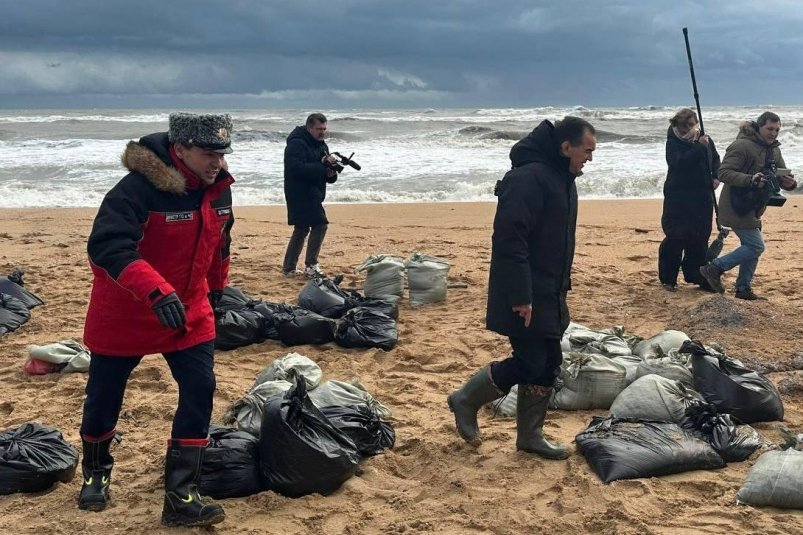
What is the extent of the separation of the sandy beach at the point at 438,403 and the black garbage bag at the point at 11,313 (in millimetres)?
116

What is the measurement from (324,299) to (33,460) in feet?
10.9

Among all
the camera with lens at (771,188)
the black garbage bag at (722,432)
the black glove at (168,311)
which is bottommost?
the black garbage bag at (722,432)

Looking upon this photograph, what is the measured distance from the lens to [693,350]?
4660mm

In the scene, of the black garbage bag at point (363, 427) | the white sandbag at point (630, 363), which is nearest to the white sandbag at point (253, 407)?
the black garbage bag at point (363, 427)

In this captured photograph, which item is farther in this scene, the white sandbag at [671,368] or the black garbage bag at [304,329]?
the black garbage bag at [304,329]

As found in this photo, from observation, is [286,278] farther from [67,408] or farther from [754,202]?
[754,202]

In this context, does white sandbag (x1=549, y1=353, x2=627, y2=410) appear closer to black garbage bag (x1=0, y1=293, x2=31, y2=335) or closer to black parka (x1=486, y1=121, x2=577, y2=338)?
black parka (x1=486, y1=121, x2=577, y2=338)

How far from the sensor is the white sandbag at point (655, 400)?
Answer: 4266mm

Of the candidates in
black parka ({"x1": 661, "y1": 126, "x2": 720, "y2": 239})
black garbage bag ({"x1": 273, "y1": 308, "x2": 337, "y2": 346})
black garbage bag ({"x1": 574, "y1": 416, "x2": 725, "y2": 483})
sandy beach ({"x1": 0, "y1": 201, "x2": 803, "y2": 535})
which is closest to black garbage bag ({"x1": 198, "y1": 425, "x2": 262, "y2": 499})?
sandy beach ({"x1": 0, "y1": 201, "x2": 803, "y2": 535})

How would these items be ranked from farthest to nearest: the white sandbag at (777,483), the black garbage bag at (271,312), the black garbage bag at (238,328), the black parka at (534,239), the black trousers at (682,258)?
1. the black trousers at (682,258)
2. the black garbage bag at (271,312)
3. the black garbage bag at (238,328)
4. the black parka at (534,239)
5. the white sandbag at (777,483)

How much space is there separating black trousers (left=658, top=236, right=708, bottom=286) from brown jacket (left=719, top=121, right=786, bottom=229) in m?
0.44

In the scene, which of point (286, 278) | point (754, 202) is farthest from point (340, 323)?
point (754, 202)

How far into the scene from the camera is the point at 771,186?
7.24m

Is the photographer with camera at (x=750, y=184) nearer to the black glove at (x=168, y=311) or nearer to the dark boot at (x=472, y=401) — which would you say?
the dark boot at (x=472, y=401)
